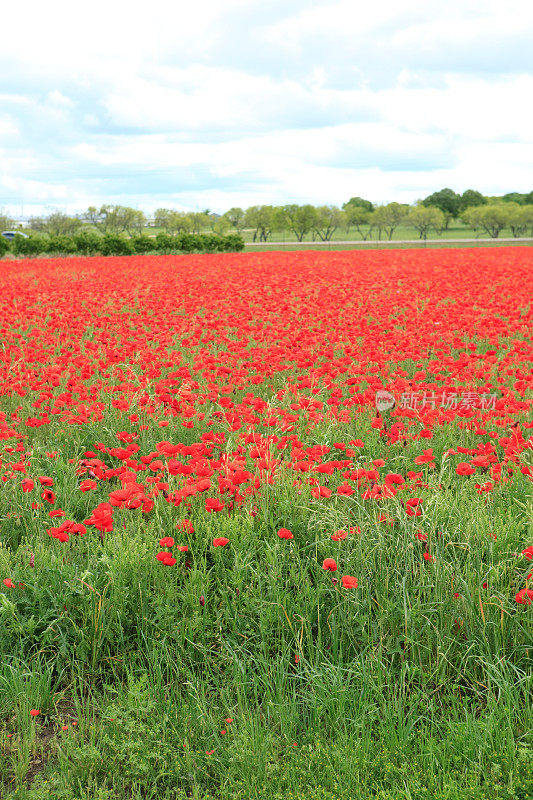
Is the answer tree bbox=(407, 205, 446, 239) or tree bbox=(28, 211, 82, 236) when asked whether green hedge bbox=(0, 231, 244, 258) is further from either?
tree bbox=(407, 205, 446, 239)

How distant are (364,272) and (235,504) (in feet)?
58.0

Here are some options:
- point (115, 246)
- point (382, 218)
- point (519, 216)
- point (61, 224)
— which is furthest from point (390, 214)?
point (115, 246)

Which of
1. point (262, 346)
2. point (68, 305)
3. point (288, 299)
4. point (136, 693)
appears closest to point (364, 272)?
point (288, 299)

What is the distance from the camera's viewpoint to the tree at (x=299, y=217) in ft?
270

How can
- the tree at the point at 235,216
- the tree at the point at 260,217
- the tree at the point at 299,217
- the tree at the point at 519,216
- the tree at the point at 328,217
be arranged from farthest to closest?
the tree at the point at 235,216, the tree at the point at 328,217, the tree at the point at 299,217, the tree at the point at 260,217, the tree at the point at 519,216

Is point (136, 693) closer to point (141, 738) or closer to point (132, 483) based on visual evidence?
point (141, 738)

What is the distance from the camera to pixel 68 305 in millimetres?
12891

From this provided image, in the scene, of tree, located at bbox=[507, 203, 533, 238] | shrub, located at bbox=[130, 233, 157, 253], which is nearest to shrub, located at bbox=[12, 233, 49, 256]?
shrub, located at bbox=[130, 233, 157, 253]

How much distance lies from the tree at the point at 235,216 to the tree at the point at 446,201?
133 ft

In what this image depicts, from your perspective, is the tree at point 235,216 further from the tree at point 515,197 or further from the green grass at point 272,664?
the green grass at point 272,664

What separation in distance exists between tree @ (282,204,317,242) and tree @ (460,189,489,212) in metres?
38.3

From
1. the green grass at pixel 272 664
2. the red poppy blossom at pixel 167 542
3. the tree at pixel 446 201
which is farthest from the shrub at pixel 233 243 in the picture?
the tree at pixel 446 201

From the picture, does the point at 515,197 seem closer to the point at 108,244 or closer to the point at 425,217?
the point at 425,217

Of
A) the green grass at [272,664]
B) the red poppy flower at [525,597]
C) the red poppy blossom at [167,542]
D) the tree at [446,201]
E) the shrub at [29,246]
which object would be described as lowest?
the green grass at [272,664]
